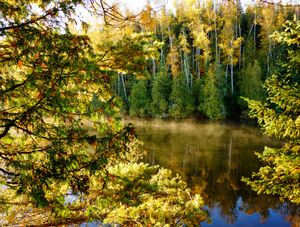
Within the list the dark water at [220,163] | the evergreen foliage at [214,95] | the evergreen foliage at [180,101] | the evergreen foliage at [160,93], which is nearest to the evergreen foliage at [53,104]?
the dark water at [220,163]

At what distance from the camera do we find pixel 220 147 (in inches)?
845

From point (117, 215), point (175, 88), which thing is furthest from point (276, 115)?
point (175, 88)

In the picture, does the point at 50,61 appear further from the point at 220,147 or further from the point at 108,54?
the point at 220,147

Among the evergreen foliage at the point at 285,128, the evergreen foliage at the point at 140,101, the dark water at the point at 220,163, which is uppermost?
the evergreen foliage at the point at 285,128

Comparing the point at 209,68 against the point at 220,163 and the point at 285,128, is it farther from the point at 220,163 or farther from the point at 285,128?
the point at 285,128

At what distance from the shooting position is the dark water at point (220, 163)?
488 inches

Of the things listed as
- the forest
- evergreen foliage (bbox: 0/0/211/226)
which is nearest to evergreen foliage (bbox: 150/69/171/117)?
the forest

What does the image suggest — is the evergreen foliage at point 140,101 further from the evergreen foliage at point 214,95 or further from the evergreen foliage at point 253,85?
the evergreen foliage at point 253,85

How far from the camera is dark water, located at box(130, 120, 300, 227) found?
12.4 metres

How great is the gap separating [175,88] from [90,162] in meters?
32.8

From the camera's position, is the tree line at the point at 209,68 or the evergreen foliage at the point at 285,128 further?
the tree line at the point at 209,68

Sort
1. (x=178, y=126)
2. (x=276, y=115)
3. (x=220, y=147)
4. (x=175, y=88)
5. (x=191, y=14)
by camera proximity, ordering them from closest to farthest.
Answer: (x=276, y=115) → (x=220, y=147) → (x=178, y=126) → (x=175, y=88) → (x=191, y=14)

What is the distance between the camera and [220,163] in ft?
59.5

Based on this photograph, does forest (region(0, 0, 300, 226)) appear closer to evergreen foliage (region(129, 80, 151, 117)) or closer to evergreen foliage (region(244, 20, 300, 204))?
evergreen foliage (region(244, 20, 300, 204))
